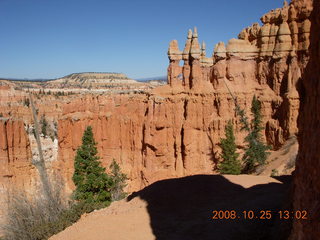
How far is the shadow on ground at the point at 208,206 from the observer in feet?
35.5

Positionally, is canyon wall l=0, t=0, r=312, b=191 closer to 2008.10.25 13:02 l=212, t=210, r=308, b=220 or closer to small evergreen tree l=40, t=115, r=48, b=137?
small evergreen tree l=40, t=115, r=48, b=137

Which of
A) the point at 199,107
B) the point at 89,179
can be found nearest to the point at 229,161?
the point at 199,107

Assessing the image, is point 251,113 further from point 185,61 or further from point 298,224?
point 298,224

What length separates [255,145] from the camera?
95.2 ft

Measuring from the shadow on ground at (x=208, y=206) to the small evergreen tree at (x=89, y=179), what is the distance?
7532 millimetres

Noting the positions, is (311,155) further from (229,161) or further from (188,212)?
(229,161)

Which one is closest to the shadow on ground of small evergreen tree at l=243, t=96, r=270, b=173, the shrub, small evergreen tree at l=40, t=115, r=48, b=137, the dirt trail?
the dirt trail

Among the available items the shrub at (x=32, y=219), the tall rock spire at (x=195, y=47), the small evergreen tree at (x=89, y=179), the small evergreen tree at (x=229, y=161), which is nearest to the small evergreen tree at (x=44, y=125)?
the small evergreen tree at (x=89, y=179)

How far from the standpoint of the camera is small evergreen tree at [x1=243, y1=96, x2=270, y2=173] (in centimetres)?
2802

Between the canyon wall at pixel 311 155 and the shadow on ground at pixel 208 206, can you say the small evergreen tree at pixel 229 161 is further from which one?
the canyon wall at pixel 311 155

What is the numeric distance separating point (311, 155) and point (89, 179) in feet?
61.0

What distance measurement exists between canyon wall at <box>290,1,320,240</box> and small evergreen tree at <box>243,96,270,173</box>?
21000 millimetres

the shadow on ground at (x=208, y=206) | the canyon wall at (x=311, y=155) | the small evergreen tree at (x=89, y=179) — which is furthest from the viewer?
the small evergreen tree at (x=89, y=179)

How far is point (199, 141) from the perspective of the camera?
35000mm
